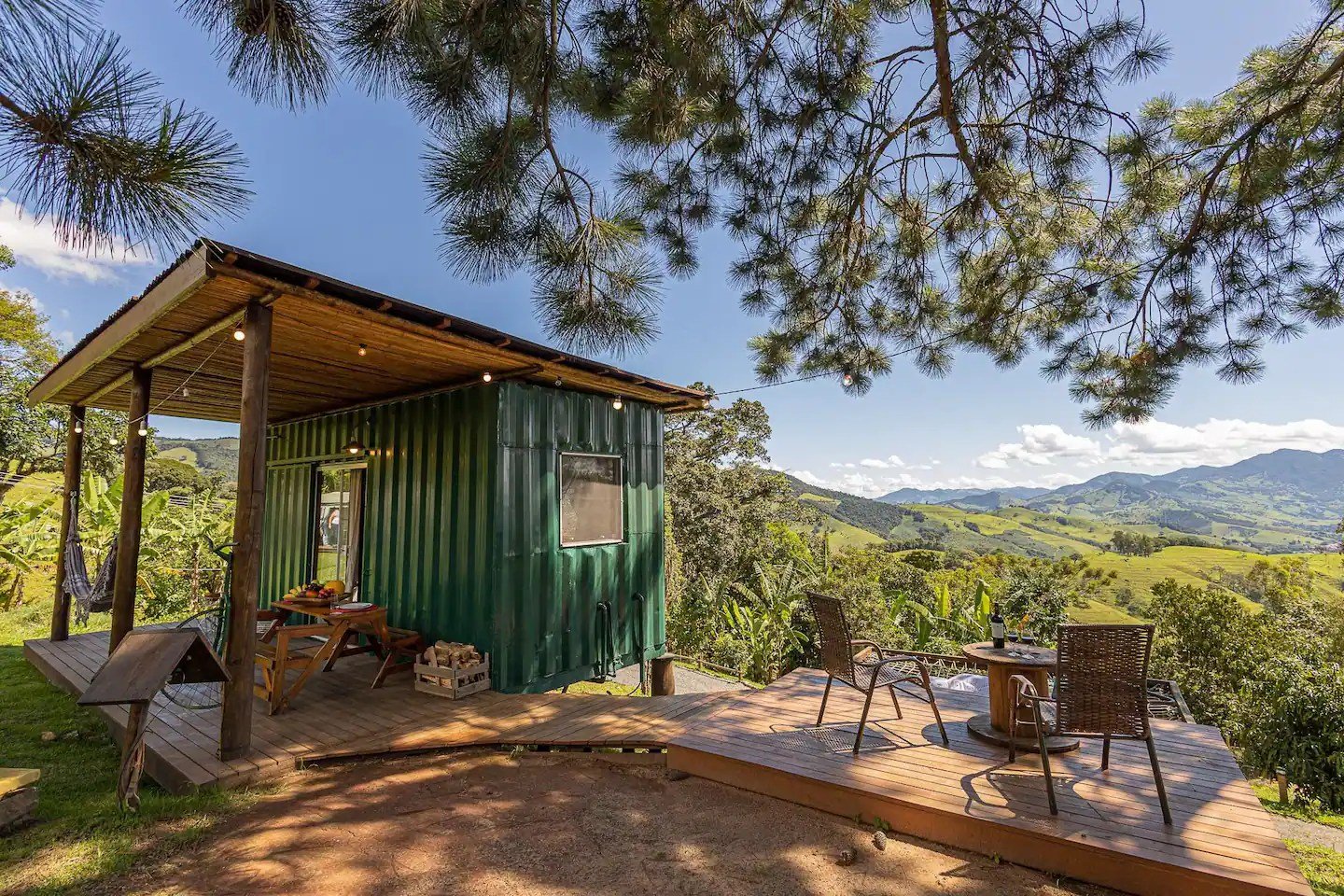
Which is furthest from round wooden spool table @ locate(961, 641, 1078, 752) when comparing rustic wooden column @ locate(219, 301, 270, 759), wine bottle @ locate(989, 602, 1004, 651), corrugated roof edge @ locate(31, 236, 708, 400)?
rustic wooden column @ locate(219, 301, 270, 759)

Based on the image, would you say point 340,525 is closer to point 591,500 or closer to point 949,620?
point 591,500

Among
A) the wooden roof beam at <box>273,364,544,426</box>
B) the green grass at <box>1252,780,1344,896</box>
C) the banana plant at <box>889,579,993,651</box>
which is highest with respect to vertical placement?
the wooden roof beam at <box>273,364,544,426</box>

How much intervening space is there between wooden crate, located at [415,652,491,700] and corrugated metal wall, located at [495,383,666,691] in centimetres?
14

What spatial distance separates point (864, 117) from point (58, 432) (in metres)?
16.3

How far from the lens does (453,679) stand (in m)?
4.64

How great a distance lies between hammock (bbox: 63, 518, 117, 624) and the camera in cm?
551

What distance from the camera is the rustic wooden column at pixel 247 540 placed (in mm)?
3371

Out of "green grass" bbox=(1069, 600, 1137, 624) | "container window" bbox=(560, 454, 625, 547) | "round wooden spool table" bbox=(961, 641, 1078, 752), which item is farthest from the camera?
"green grass" bbox=(1069, 600, 1137, 624)

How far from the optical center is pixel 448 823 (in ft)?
9.44

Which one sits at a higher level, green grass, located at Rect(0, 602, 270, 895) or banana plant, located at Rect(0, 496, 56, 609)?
banana plant, located at Rect(0, 496, 56, 609)

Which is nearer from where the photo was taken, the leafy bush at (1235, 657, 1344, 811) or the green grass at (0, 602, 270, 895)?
the green grass at (0, 602, 270, 895)

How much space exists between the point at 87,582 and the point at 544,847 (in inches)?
240

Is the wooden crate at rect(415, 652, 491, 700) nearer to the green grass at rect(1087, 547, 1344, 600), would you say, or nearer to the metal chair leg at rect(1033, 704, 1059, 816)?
the metal chair leg at rect(1033, 704, 1059, 816)

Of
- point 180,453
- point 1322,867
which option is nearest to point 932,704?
point 1322,867
